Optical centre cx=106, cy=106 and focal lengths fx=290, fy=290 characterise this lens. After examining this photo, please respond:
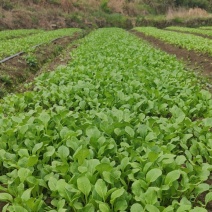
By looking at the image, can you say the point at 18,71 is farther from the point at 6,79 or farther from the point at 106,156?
the point at 106,156

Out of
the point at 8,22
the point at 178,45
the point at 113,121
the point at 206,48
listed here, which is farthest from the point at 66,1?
the point at 113,121

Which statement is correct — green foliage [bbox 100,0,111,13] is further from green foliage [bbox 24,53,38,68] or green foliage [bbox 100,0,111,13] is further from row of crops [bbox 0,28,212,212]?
row of crops [bbox 0,28,212,212]

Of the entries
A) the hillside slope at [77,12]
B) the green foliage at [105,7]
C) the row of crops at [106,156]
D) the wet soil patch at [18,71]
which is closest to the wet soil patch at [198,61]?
the row of crops at [106,156]

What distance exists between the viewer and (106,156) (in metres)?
2.94

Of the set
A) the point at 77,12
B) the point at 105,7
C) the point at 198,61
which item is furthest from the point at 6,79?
the point at 105,7

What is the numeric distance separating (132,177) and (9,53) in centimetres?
926

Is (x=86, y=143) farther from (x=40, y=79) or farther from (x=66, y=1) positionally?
(x=66, y=1)

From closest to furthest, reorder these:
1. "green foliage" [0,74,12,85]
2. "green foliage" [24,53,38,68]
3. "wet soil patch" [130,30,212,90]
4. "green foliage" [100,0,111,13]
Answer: "green foliage" [0,74,12,85] < "wet soil patch" [130,30,212,90] < "green foliage" [24,53,38,68] < "green foliage" [100,0,111,13]

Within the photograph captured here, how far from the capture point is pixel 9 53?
10.6 m

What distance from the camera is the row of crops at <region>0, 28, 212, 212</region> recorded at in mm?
2256

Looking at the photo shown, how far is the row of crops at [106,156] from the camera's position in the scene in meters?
2.26

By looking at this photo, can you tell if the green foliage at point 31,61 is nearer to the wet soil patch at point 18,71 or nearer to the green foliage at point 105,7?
the wet soil patch at point 18,71

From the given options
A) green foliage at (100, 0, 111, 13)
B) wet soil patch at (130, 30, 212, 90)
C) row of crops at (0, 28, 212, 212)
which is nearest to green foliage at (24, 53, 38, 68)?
wet soil patch at (130, 30, 212, 90)

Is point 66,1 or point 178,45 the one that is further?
point 66,1
